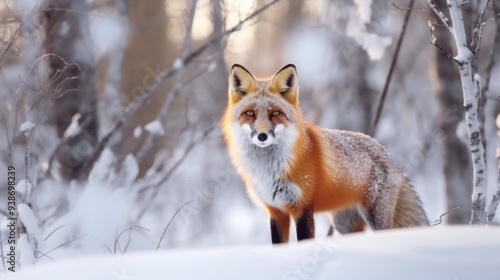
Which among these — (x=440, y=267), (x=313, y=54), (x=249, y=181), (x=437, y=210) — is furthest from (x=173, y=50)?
(x=440, y=267)

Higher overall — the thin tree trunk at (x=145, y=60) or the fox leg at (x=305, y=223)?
the thin tree trunk at (x=145, y=60)

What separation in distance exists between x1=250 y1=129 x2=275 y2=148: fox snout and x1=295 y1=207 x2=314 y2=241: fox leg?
51cm

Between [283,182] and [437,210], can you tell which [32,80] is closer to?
[283,182]

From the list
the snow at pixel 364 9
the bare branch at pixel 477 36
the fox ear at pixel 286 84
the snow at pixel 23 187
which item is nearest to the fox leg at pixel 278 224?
the fox ear at pixel 286 84

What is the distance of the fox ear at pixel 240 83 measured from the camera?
13.8ft

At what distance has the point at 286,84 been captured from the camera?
4.26 metres

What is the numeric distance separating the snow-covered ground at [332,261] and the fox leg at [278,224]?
1.36 metres

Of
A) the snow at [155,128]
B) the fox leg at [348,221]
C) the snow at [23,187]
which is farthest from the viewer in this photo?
the snow at [155,128]

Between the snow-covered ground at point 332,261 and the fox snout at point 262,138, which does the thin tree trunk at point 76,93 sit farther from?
the snow-covered ground at point 332,261

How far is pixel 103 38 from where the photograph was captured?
338 inches

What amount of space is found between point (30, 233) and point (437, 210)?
353 inches

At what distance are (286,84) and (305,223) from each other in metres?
0.92

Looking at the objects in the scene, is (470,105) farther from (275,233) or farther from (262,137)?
(275,233)

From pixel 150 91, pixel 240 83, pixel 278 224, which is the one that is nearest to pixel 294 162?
pixel 278 224
